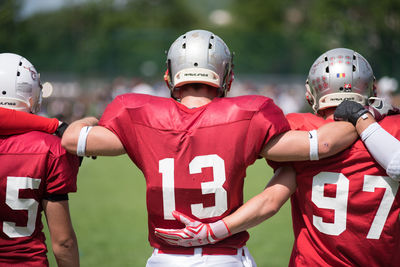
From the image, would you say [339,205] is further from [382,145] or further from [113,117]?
[113,117]

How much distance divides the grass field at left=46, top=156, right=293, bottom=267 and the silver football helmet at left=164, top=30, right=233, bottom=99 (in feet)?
12.1

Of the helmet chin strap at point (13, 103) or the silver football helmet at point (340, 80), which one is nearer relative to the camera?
the silver football helmet at point (340, 80)

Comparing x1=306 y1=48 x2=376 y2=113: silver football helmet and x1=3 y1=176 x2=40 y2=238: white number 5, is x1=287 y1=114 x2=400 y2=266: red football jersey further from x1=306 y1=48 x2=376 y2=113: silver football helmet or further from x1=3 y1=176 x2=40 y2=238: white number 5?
x1=3 y1=176 x2=40 y2=238: white number 5

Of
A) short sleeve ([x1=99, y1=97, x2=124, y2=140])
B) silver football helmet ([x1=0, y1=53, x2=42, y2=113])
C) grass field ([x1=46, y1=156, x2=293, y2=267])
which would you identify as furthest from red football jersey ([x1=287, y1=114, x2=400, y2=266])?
grass field ([x1=46, y1=156, x2=293, y2=267])

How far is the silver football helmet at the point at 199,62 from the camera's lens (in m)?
2.79

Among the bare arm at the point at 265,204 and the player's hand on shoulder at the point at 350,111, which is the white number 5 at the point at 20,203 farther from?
the player's hand on shoulder at the point at 350,111

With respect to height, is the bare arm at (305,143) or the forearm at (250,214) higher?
the bare arm at (305,143)

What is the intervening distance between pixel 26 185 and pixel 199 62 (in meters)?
1.24

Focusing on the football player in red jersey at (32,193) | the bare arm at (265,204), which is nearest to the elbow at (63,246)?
the football player in red jersey at (32,193)

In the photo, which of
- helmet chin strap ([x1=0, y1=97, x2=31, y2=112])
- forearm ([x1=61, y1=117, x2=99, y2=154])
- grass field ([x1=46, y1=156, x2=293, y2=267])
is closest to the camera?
forearm ([x1=61, y1=117, x2=99, y2=154])

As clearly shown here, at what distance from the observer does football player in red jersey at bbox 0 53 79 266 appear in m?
2.86

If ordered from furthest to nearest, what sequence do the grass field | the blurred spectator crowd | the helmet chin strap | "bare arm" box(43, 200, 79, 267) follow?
the blurred spectator crowd
the grass field
the helmet chin strap
"bare arm" box(43, 200, 79, 267)

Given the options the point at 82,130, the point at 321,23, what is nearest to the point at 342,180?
the point at 82,130

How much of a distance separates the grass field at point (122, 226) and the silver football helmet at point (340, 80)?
3.54m
